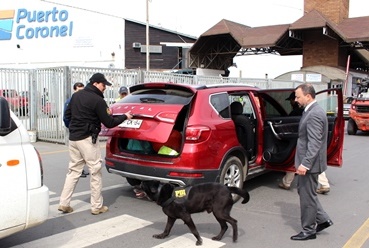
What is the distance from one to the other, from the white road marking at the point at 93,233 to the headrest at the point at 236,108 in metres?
2.34

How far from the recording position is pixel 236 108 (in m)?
6.35

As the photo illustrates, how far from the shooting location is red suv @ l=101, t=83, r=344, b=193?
201 inches

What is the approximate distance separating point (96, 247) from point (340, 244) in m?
2.76

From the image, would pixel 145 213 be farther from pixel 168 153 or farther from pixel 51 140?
pixel 51 140

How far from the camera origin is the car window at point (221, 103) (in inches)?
220

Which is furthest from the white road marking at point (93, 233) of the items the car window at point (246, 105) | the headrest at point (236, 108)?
the car window at point (246, 105)

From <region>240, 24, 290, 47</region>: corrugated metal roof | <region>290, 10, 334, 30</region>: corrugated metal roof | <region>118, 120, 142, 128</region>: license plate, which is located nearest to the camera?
<region>118, 120, 142, 128</region>: license plate

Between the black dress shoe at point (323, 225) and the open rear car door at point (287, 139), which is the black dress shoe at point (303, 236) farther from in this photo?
the open rear car door at point (287, 139)

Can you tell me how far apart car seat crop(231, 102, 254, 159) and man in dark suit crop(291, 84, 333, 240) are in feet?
5.87

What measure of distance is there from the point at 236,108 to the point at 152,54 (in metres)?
Answer: 32.9

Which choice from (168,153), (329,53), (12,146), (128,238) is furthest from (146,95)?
(329,53)

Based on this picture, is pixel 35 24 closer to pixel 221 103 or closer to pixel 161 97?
pixel 161 97

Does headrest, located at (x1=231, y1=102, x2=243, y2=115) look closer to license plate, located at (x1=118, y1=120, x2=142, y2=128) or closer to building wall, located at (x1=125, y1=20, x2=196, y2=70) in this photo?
license plate, located at (x1=118, y1=120, x2=142, y2=128)

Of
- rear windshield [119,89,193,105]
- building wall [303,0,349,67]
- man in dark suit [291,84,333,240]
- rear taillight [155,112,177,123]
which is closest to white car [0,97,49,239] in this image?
rear taillight [155,112,177,123]
